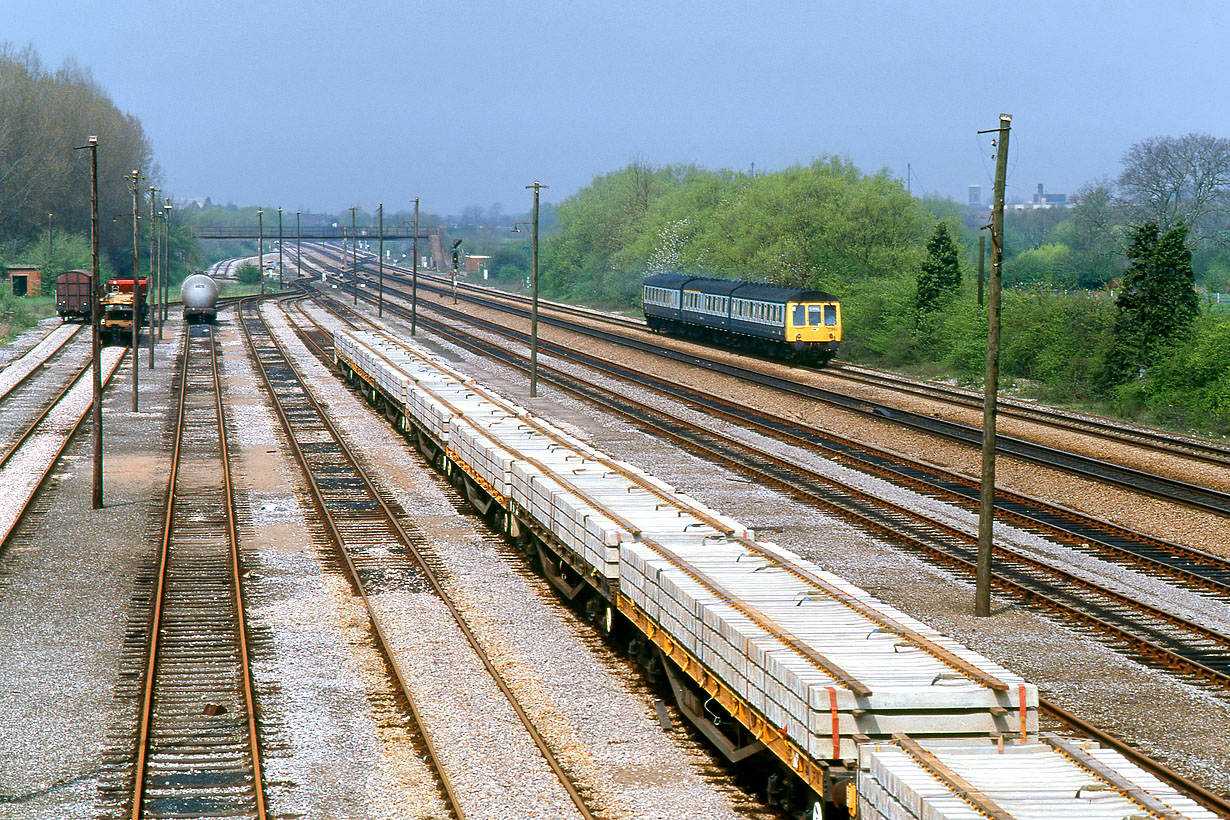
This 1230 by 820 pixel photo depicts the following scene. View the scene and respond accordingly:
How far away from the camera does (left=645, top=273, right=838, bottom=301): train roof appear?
5238cm

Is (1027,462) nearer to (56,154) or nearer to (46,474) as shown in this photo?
(46,474)

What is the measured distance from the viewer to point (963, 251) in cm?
7012

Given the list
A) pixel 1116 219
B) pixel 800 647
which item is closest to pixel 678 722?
pixel 800 647

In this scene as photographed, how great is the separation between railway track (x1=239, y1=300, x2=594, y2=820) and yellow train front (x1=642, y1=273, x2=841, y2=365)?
1929 centimetres

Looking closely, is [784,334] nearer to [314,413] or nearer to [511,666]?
[314,413]

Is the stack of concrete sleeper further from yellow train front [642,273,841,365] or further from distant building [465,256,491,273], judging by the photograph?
distant building [465,256,491,273]

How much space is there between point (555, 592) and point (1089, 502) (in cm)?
1301

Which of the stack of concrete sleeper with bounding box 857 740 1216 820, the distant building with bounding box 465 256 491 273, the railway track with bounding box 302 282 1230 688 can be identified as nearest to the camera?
the stack of concrete sleeper with bounding box 857 740 1216 820

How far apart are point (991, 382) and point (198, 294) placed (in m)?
63.7

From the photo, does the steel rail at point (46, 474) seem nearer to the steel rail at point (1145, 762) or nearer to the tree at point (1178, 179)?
the steel rail at point (1145, 762)

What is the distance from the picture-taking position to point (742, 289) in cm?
5794

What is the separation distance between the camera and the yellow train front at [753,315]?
52.4 metres

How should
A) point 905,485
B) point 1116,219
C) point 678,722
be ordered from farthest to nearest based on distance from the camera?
point 1116,219, point 905,485, point 678,722

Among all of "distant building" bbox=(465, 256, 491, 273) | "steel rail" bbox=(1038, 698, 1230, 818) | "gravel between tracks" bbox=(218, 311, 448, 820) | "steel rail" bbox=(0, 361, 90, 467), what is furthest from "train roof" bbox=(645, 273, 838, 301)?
"distant building" bbox=(465, 256, 491, 273)
